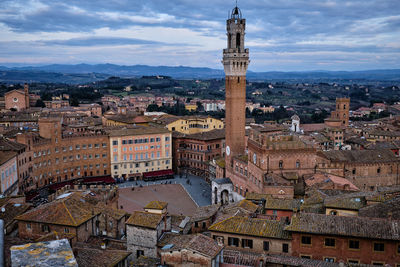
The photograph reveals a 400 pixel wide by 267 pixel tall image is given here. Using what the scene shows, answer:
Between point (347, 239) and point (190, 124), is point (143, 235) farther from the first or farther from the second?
point (190, 124)

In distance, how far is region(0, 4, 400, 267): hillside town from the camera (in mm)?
22078

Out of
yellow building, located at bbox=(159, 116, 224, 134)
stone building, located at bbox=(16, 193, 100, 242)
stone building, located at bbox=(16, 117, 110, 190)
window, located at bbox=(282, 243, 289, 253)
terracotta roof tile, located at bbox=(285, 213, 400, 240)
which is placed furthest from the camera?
yellow building, located at bbox=(159, 116, 224, 134)

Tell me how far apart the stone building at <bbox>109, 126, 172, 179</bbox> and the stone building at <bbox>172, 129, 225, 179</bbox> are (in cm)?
286

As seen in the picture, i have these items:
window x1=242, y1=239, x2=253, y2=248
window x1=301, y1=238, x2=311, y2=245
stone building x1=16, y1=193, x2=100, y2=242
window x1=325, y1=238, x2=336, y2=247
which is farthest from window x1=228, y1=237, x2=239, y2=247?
stone building x1=16, y1=193, x2=100, y2=242

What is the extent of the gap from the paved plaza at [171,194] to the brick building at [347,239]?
2974 centimetres

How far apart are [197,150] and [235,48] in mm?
24941

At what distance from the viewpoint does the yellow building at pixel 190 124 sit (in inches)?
3430

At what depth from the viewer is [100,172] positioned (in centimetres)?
7269

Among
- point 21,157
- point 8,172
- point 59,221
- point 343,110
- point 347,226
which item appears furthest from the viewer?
point 343,110

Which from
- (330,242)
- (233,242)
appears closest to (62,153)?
(233,242)

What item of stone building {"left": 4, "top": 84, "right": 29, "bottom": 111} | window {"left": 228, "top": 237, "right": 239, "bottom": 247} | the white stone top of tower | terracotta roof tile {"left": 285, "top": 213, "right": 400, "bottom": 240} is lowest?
window {"left": 228, "top": 237, "right": 239, "bottom": 247}

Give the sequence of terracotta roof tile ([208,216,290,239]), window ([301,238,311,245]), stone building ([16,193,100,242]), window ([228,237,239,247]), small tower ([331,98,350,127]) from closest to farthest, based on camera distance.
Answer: window ([301,238,311,245]) → terracotta roof tile ([208,216,290,239]) → window ([228,237,239,247]) → stone building ([16,193,100,242]) → small tower ([331,98,350,127])

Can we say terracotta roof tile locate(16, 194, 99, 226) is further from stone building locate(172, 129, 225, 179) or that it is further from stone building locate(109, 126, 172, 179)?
stone building locate(172, 129, 225, 179)

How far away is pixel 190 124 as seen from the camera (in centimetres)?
9050
